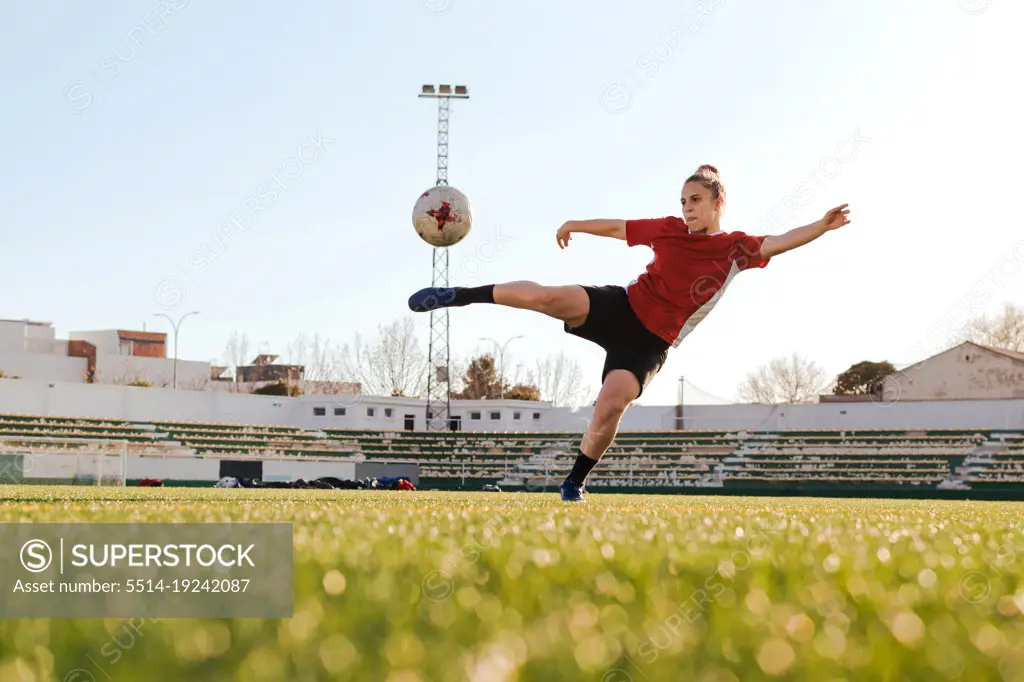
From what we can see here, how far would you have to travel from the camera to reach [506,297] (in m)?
6.32

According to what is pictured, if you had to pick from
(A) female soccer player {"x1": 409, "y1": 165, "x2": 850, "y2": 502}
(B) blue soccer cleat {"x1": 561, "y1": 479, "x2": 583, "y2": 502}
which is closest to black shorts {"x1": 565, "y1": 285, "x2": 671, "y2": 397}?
(A) female soccer player {"x1": 409, "y1": 165, "x2": 850, "y2": 502}

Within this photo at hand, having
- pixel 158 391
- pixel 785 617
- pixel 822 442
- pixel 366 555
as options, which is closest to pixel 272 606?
pixel 366 555

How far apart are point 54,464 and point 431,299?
1892 centimetres

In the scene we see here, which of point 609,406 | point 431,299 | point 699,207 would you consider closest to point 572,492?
point 609,406

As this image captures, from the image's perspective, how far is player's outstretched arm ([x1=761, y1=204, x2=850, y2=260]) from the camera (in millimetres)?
6199

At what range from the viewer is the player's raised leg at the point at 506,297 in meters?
6.35

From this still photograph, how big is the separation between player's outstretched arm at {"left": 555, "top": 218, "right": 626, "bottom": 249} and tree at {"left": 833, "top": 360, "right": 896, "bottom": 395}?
228ft

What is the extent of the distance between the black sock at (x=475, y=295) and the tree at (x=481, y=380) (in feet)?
249

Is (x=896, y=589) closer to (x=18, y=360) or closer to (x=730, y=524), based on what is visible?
(x=730, y=524)

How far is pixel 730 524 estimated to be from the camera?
4082 millimetres

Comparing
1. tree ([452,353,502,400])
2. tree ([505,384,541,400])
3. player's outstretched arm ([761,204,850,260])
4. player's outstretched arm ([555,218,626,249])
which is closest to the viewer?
player's outstretched arm ([761,204,850,260])

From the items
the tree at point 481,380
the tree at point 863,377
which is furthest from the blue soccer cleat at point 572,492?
the tree at point 481,380

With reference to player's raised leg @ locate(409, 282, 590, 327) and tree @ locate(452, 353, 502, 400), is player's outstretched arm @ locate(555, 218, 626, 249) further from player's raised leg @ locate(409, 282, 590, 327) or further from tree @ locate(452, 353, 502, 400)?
tree @ locate(452, 353, 502, 400)

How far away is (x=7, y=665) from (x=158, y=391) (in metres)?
51.9
